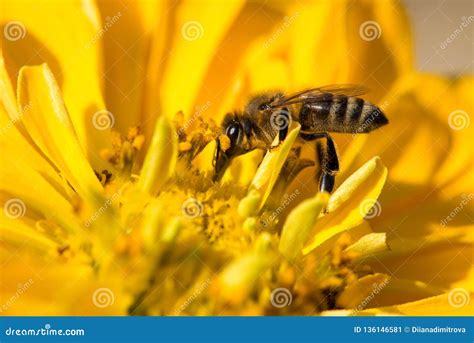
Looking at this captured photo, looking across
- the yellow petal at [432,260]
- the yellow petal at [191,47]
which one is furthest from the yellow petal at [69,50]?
the yellow petal at [432,260]

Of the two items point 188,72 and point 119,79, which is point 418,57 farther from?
point 119,79

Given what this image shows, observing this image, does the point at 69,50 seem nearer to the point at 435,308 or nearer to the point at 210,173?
the point at 210,173

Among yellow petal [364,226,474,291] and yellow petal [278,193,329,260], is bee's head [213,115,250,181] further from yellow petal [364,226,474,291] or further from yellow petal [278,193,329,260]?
yellow petal [364,226,474,291]

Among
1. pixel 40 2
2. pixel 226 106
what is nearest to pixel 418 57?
pixel 226 106

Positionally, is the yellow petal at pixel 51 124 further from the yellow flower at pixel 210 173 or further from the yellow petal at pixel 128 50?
→ the yellow petal at pixel 128 50

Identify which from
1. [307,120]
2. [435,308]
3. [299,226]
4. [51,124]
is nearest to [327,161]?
[307,120]

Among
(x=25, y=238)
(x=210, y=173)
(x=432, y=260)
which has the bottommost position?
(x=25, y=238)
